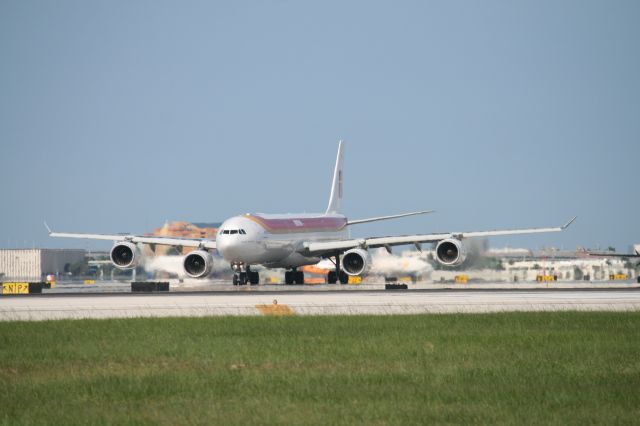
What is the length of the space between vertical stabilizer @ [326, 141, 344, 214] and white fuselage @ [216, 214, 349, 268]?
319 inches

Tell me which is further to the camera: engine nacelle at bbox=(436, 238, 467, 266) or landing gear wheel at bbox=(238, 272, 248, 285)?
landing gear wheel at bbox=(238, 272, 248, 285)

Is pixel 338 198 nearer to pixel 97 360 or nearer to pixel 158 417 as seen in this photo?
pixel 97 360

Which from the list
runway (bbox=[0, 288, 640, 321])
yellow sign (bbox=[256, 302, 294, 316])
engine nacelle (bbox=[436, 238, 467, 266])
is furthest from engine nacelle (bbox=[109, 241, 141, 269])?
yellow sign (bbox=[256, 302, 294, 316])

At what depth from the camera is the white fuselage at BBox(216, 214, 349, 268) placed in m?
65.0

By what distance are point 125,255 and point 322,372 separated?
48.9m

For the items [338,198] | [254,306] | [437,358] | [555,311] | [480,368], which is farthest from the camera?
[338,198]

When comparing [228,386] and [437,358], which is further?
[437,358]

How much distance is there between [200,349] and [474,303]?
61.6 feet

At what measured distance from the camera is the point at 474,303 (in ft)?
137

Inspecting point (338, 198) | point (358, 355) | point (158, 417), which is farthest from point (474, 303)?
point (338, 198)

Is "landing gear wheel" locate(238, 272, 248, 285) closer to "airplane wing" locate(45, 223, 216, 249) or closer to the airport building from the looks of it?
"airplane wing" locate(45, 223, 216, 249)

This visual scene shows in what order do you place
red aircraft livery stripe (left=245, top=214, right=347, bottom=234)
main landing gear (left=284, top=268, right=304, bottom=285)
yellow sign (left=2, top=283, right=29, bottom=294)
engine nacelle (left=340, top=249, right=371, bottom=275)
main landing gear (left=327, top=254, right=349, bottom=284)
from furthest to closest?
main landing gear (left=284, top=268, right=304, bottom=285) < main landing gear (left=327, top=254, right=349, bottom=284) < red aircraft livery stripe (left=245, top=214, right=347, bottom=234) < engine nacelle (left=340, top=249, right=371, bottom=275) < yellow sign (left=2, top=283, right=29, bottom=294)

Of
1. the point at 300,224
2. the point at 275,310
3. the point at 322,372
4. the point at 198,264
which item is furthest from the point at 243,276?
the point at 322,372

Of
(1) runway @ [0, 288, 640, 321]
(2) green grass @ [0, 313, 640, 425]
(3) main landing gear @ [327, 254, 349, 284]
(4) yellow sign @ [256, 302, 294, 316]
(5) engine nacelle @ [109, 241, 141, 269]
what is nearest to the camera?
(2) green grass @ [0, 313, 640, 425]
